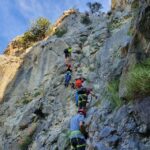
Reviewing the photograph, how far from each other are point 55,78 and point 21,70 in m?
5.94

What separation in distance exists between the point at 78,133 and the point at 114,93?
6.56ft

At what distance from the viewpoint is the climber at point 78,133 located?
14.2 m

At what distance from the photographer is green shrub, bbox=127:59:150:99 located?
1117 centimetres

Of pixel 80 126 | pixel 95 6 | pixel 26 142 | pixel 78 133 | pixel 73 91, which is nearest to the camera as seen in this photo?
pixel 78 133

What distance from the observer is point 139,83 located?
443 inches

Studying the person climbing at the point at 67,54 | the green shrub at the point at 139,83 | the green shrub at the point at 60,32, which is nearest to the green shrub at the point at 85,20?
the green shrub at the point at 60,32

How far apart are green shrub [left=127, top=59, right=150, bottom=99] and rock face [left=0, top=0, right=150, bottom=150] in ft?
0.76

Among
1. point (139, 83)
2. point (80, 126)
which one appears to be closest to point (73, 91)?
point (80, 126)

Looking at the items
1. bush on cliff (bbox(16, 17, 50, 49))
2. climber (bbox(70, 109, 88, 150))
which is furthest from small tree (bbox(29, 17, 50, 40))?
climber (bbox(70, 109, 88, 150))

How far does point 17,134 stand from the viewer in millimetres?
23047

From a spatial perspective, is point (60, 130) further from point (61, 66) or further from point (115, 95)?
point (61, 66)

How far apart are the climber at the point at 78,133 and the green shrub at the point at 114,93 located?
1.57 m

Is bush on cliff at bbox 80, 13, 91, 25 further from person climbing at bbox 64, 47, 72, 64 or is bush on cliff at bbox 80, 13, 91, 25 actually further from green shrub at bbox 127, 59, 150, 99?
green shrub at bbox 127, 59, 150, 99

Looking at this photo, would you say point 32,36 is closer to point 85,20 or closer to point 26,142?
point 85,20
